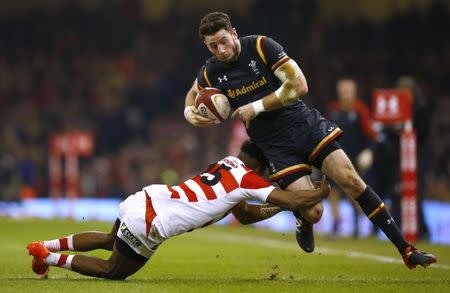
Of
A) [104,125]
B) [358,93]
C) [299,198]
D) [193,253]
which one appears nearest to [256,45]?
[299,198]

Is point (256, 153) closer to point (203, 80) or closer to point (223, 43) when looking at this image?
point (203, 80)

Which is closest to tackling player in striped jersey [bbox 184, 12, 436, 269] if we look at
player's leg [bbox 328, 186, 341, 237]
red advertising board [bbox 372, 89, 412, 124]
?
red advertising board [bbox 372, 89, 412, 124]

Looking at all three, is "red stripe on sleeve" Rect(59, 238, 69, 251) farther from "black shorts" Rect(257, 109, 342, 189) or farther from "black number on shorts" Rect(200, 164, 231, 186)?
"black shorts" Rect(257, 109, 342, 189)

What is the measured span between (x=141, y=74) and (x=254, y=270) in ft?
60.5

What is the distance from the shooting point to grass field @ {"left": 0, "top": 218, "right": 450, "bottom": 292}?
24.5ft

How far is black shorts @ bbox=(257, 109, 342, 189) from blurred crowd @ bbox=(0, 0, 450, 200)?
1240 cm

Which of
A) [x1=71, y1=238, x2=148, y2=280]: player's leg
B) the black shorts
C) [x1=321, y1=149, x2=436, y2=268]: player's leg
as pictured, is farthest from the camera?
the black shorts

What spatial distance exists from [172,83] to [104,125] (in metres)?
2.11

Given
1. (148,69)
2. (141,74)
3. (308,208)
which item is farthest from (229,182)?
(148,69)

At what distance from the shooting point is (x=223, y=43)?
8.27 metres

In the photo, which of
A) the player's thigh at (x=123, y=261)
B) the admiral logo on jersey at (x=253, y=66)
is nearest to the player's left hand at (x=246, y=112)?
the admiral logo on jersey at (x=253, y=66)

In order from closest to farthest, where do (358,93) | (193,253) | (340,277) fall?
(340,277) → (193,253) → (358,93)

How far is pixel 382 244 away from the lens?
13312mm

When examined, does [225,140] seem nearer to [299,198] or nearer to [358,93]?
[358,93]
